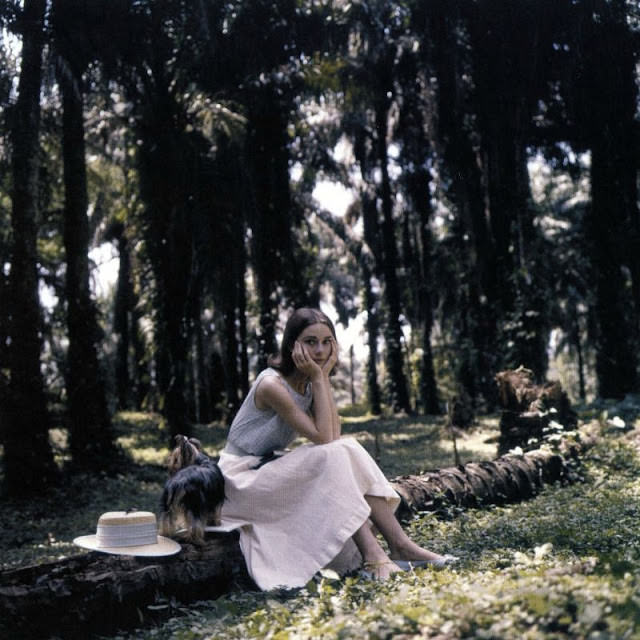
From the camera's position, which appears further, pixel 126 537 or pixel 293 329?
pixel 293 329

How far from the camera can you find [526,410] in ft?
34.6

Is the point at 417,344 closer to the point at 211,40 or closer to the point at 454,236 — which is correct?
the point at 454,236

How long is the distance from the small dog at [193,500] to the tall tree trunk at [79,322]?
321 inches

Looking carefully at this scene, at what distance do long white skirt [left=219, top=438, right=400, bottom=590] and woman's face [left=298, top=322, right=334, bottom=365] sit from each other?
58cm

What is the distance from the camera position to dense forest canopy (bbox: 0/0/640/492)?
11.9 metres

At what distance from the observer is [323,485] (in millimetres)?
4711

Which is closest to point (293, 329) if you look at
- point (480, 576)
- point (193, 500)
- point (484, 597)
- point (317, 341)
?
point (317, 341)

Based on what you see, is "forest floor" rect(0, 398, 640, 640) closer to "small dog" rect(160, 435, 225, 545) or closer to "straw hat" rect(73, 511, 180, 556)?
"straw hat" rect(73, 511, 180, 556)

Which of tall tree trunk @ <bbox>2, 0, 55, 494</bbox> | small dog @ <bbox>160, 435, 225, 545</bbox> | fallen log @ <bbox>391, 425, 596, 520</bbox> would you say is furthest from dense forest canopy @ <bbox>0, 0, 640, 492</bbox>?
small dog @ <bbox>160, 435, 225, 545</bbox>

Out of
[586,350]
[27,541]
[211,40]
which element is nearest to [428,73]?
[211,40]

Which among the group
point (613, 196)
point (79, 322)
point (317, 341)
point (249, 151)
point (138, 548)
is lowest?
point (138, 548)

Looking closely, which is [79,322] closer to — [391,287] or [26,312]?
[26,312]

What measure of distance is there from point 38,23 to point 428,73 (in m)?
10.4

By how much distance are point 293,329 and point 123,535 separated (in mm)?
1576
